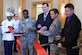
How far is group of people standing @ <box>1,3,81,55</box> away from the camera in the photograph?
3.14m

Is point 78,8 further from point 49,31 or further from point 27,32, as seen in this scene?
point 49,31

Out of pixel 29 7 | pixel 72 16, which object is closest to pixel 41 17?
pixel 72 16

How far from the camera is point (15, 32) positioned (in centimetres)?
538

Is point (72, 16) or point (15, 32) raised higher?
point (72, 16)

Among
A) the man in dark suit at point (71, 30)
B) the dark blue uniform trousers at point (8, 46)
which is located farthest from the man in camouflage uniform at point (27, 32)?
the man in dark suit at point (71, 30)

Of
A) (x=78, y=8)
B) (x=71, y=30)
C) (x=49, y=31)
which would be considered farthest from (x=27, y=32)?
(x=78, y=8)

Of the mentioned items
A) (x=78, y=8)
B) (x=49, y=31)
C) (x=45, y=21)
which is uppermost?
(x=78, y=8)

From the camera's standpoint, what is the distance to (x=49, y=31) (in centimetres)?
372

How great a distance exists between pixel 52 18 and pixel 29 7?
630 centimetres

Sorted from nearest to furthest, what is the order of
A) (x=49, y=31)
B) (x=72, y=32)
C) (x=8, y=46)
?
(x=72, y=32), (x=49, y=31), (x=8, y=46)

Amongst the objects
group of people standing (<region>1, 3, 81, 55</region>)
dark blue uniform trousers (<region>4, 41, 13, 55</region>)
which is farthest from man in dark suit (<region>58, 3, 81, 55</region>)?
dark blue uniform trousers (<region>4, 41, 13, 55</region>)

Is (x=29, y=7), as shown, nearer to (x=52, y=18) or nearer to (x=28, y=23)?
(x=28, y=23)

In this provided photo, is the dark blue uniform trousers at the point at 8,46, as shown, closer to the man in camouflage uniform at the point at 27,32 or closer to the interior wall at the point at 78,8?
the man in camouflage uniform at the point at 27,32

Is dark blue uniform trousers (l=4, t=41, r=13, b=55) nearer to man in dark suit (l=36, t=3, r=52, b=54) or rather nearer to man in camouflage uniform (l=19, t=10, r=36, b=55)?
man in camouflage uniform (l=19, t=10, r=36, b=55)
